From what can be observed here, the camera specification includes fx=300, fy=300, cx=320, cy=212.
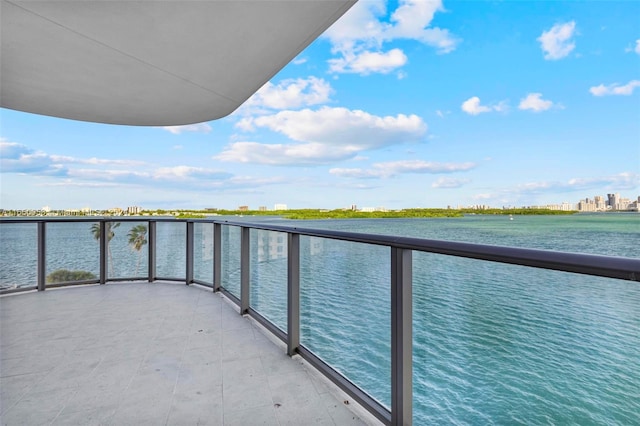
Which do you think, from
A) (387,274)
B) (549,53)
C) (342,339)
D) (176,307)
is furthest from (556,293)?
(549,53)

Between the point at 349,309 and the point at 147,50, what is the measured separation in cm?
303

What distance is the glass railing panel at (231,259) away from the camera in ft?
12.0

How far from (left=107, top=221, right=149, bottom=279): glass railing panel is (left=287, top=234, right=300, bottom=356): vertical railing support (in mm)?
3591

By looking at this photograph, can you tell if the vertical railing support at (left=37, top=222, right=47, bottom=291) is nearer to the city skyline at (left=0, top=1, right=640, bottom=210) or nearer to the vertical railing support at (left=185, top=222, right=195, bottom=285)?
the vertical railing support at (left=185, top=222, right=195, bottom=285)

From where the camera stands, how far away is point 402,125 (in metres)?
21.2

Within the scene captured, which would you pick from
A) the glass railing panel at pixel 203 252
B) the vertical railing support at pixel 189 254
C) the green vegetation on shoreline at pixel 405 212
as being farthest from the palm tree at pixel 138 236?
the green vegetation on shoreline at pixel 405 212

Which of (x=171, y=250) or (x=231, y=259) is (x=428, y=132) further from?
(x=231, y=259)

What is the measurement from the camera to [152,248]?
4969mm

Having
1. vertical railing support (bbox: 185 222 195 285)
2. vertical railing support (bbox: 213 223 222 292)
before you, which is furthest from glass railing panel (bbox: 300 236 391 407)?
vertical railing support (bbox: 185 222 195 285)

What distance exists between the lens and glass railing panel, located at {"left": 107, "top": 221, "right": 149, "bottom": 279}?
16.4ft

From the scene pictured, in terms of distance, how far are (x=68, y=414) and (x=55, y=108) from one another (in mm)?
4169

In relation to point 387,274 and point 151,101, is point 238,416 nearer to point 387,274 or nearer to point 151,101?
point 387,274

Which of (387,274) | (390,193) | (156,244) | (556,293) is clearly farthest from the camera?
(390,193)

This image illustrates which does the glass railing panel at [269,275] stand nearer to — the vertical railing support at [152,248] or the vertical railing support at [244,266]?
the vertical railing support at [244,266]
